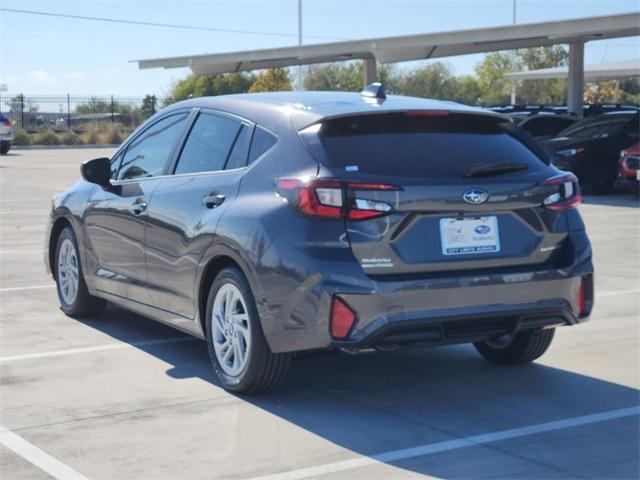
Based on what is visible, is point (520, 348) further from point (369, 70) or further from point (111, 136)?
point (111, 136)

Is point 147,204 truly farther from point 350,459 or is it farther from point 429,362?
point 350,459

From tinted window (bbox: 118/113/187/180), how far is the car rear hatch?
161 cm

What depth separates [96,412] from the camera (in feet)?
19.5

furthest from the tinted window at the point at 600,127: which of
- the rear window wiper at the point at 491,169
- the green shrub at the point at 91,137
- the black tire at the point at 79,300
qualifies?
the green shrub at the point at 91,137

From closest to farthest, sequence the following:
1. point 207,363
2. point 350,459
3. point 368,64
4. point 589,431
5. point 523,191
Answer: point 350,459
point 589,431
point 523,191
point 207,363
point 368,64

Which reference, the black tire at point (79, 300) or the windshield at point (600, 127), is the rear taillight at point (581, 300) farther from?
the windshield at point (600, 127)

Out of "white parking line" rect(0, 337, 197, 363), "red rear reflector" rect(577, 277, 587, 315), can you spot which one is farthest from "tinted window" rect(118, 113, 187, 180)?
"red rear reflector" rect(577, 277, 587, 315)

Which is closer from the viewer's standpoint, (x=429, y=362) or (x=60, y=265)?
(x=429, y=362)

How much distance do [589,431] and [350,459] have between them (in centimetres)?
132

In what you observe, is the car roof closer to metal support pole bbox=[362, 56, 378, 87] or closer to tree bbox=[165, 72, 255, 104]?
metal support pole bbox=[362, 56, 378, 87]

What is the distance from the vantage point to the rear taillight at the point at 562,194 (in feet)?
20.2

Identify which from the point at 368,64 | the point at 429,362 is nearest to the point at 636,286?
the point at 429,362

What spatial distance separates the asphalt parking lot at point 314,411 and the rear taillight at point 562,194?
1092mm

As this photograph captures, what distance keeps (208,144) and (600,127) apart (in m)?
16.5
